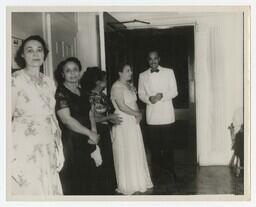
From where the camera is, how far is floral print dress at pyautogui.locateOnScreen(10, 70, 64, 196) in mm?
2000

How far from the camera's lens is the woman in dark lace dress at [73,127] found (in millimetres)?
2016

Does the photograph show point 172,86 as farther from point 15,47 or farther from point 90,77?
point 15,47

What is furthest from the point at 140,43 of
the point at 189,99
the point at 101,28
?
the point at 189,99

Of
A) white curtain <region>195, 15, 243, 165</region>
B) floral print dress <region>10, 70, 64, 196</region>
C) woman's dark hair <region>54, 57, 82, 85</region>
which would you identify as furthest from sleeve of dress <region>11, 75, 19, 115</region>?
white curtain <region>195, 15, 243, 165</region>

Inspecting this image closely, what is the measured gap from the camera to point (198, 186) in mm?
2029

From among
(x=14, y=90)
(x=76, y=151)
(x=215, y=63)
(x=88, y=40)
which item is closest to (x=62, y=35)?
(x=88, y=40)

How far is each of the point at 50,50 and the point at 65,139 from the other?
17.1 inches

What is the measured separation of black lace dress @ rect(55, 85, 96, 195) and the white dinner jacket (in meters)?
0.28

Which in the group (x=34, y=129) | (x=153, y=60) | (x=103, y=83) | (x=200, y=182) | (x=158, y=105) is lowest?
(x=200, y=182)

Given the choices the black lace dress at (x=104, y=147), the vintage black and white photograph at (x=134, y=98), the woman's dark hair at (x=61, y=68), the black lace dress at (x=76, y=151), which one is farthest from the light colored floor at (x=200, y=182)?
the woman's dark hair at (x=61, y=68)

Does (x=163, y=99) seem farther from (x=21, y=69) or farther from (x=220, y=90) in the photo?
(x=21, y=69)

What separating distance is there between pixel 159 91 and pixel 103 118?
0.99ft

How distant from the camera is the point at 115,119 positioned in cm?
204

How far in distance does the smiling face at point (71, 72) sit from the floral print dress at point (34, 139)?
0.25 ft
